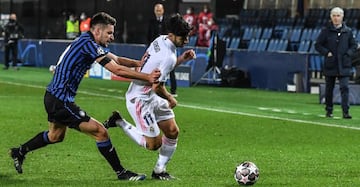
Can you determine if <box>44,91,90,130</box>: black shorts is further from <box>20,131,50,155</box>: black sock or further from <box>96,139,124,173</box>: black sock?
<box>20,131,50,155</box>: black sock

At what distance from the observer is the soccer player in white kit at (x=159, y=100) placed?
1065 cm

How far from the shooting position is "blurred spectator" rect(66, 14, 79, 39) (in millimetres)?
41688

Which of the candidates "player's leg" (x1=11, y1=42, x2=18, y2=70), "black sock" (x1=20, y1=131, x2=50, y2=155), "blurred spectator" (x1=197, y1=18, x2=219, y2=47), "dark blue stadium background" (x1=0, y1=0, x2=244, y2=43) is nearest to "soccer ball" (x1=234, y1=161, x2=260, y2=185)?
"black sock" (x1=20, y1=131, x2=50, y2=155)

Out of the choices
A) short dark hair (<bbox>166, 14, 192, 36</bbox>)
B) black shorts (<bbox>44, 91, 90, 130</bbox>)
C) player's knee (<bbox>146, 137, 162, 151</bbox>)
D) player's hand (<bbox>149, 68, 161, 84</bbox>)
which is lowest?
player's knee (<bbox>146, 137, 162, 151</bbox>)

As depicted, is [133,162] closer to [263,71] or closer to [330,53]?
[330,53]

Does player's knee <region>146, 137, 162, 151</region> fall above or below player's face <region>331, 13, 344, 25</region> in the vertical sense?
below

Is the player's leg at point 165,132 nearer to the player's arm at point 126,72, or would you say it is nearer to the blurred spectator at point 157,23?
the player's arm at point 126,72

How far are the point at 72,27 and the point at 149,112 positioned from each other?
3141 centimetres

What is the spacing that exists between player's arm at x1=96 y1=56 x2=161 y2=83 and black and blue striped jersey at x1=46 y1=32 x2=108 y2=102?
8 centimetres

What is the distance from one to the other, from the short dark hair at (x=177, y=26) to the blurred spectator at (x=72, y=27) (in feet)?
102

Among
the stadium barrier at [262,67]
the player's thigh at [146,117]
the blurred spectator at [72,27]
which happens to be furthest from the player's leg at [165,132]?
the blurred spectator at [72,27]

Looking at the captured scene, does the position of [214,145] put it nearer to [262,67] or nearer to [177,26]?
[177,26]

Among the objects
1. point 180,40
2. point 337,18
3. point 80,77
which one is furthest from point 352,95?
point 80,77

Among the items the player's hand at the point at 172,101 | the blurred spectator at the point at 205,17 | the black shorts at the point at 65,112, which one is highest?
the player's hand at the point at 172,101
